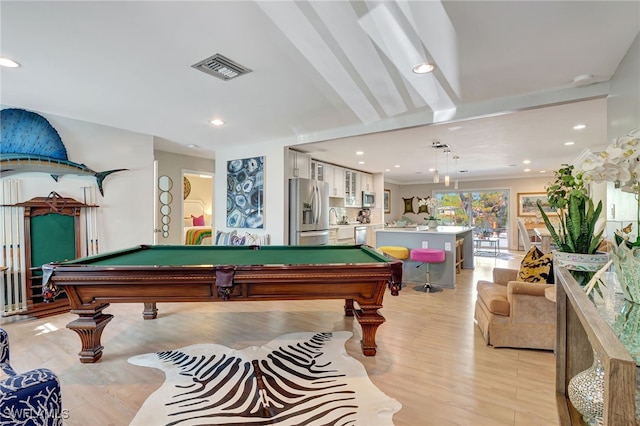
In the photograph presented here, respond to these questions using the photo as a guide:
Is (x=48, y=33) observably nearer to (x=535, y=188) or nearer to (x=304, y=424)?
Answer: (x=304, y=424)

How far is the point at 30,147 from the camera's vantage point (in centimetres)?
358

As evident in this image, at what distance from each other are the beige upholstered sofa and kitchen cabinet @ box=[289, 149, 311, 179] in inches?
139

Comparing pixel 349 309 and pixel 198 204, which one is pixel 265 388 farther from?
pixel 198 204

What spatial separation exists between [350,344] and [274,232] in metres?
2.59

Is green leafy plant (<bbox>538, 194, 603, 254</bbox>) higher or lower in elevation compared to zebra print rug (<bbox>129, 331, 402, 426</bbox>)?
higher

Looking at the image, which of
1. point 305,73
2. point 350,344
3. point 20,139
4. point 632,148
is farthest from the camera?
point 20,139

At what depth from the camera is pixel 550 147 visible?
17.4 ft

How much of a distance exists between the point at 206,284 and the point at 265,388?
894 mm

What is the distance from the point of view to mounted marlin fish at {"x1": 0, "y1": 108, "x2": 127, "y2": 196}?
11.3 feet

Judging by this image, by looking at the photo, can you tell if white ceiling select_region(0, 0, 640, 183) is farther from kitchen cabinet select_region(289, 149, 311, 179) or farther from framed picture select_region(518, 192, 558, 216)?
framed picture select_region(518, 192, 558, 216)

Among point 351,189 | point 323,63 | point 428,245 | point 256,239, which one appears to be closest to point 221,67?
point 323,63

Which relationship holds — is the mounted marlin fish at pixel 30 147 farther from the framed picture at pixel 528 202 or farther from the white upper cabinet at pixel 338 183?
the framed picture at pixel 528 202

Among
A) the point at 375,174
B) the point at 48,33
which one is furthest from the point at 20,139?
the point at 375,174

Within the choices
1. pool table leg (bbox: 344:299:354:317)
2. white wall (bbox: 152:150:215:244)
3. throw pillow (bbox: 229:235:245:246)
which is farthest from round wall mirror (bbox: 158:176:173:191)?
pool table leg (bbox: 344:299:354:317)
